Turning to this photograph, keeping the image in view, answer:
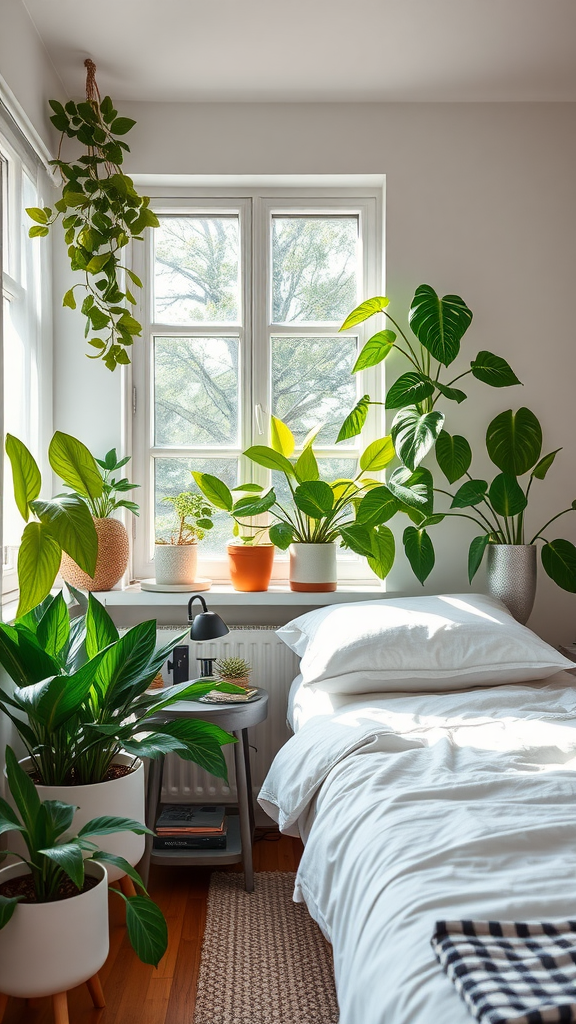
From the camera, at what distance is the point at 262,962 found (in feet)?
6.35

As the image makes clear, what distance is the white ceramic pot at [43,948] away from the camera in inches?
58.3

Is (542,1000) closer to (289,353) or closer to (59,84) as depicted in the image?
→ (289,353)

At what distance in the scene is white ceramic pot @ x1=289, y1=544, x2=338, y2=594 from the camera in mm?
2762

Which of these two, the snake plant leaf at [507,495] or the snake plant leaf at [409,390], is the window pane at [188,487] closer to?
the snake plant leaf at [409,390]

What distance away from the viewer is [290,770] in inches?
73.7

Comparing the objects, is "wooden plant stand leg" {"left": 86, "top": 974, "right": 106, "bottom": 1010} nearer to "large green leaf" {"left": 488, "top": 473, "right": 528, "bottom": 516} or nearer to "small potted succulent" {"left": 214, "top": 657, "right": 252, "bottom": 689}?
"small potted succulent" {"left": 214, "top": 657, "right": 252, "bottom": 689}

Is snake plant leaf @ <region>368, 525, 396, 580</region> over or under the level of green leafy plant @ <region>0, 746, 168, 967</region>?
over

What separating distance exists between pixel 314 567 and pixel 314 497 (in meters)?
0.27

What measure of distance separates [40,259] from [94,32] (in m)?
0.72

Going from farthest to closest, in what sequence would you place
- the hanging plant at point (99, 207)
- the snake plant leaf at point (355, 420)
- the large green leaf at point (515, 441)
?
the snake plant leaf at point (355, 420), the large green leaf at point (515, 441), the hanging plant at point (99, 207)

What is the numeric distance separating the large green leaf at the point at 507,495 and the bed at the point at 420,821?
0.66 metres

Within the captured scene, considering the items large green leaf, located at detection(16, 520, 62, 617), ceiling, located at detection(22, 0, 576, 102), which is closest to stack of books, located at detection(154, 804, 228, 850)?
large green leaf, located at detection(16, 520, 62, 617)

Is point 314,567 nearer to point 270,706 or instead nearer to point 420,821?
point 270,706

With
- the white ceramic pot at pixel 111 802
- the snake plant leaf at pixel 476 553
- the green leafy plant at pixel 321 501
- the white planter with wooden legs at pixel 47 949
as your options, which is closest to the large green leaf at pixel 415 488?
the green leafy plant at pixel 321 501
